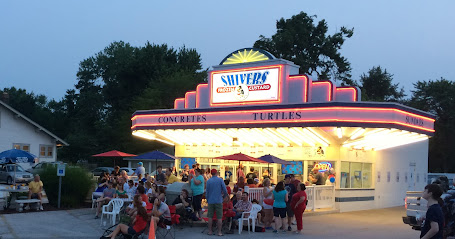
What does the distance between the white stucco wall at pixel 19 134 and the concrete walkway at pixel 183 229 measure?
22.9 m

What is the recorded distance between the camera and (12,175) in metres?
34.6

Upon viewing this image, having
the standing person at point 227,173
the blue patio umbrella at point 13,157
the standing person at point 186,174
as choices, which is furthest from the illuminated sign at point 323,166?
the blue patio umbrella at point 13,157

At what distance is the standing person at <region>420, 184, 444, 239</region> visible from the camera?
7.80m

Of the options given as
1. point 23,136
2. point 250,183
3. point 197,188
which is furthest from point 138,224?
point 23,136

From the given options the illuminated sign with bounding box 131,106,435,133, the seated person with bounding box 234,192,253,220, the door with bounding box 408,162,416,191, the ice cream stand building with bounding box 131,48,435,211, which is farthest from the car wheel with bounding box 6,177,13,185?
the door with bounding box 408,162,416,191

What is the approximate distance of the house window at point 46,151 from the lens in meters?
42.9

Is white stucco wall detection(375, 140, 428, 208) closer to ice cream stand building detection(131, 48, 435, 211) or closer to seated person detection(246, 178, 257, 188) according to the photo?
ice cream stand building detection(131, 48, 435, 211)

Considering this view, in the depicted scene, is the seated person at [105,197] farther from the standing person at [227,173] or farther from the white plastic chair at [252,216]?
the standing person at [227,173]

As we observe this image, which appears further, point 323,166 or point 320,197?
point 323,166

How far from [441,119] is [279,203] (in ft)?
154

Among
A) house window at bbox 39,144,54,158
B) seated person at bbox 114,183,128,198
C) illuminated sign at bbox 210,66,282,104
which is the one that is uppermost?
illuminated sign at bbox 210,66,282,104

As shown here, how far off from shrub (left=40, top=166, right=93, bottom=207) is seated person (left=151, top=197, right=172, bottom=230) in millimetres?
7764

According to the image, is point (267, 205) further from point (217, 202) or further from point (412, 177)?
point (412, 177)

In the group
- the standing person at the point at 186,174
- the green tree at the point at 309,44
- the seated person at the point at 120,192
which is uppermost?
the green tree at the point at 309,44
